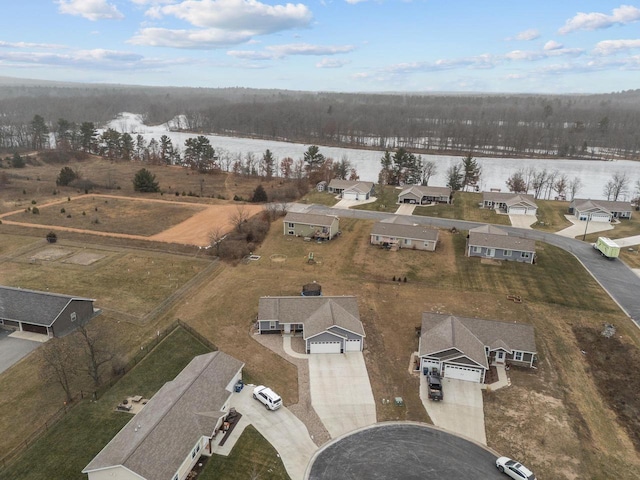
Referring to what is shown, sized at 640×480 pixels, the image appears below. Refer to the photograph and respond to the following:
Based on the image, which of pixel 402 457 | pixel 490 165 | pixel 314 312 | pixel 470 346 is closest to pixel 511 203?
pixel 470 346

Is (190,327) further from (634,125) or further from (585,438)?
(634,125)

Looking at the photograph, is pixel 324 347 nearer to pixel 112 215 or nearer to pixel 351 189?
pixel 112 215

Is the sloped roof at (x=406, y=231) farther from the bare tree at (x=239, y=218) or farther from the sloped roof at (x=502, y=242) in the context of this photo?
the bare tree at (x=239, y=218)

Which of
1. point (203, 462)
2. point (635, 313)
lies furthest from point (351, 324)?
point (635, 313)

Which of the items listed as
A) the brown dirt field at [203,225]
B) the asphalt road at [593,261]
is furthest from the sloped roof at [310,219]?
the asphalt road at [593,261]

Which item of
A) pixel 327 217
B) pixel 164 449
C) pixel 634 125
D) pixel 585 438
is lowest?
pixel 585 438

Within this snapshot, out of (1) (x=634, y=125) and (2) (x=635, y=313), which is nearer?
(2) (x=635, y=313)

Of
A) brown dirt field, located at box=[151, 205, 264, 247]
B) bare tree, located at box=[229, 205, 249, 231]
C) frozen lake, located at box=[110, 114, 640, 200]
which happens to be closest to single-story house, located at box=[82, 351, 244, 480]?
brown dirt field, located at box=[151, 205, 264, 247]
